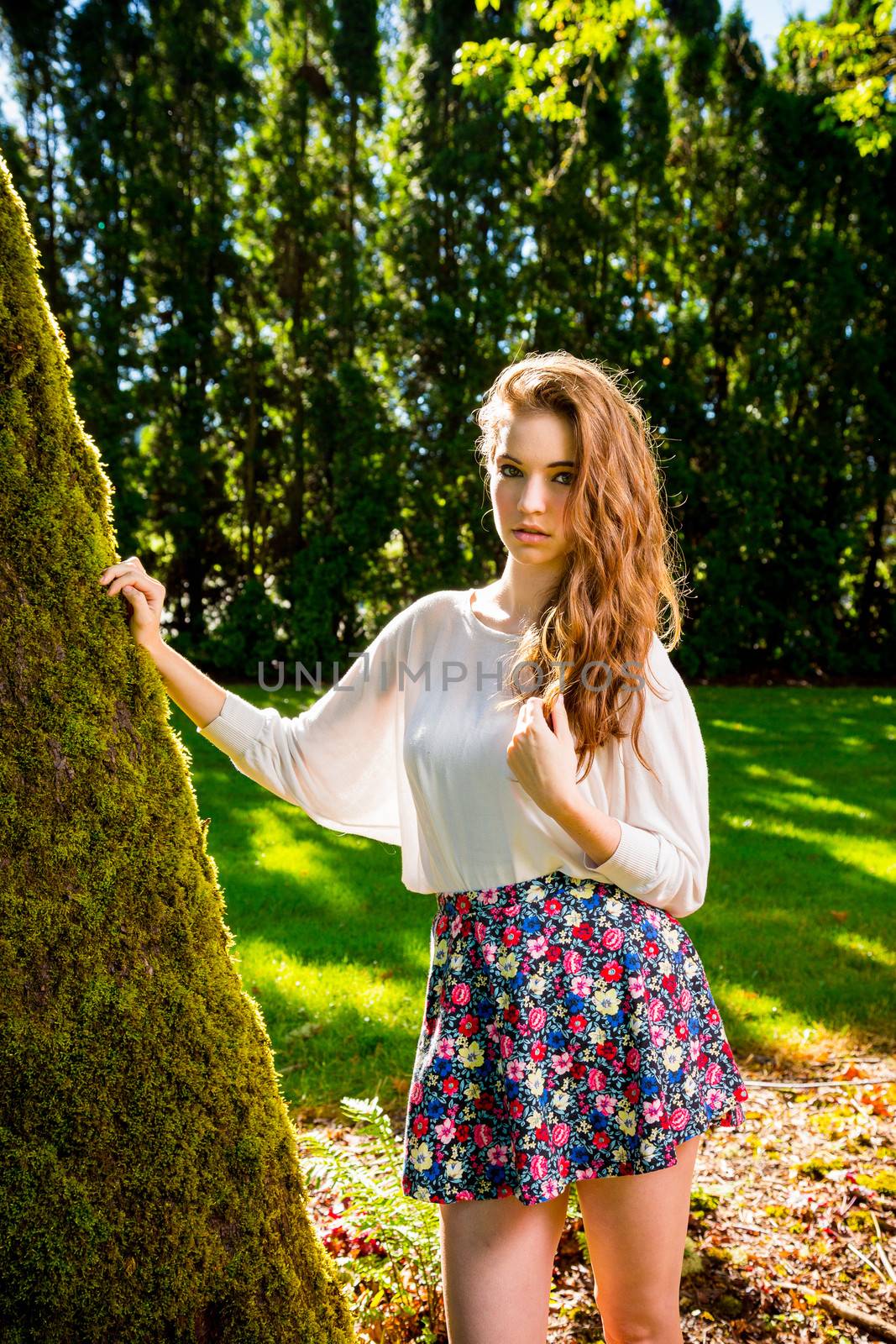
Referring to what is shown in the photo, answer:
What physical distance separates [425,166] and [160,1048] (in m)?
11.9

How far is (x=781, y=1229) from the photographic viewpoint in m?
2.79

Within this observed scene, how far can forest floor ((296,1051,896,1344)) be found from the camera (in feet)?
7.92

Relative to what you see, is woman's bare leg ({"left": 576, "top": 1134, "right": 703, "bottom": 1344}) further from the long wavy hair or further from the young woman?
the long wavy hair

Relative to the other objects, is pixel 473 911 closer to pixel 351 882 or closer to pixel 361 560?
pixel 351 882

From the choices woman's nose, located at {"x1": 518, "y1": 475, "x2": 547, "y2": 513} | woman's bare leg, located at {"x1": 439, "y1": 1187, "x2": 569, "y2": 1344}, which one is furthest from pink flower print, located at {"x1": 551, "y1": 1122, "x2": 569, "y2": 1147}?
woman's nose, located at {"x1": 518, "y1": 475, "x2": 547, "y2": 513}

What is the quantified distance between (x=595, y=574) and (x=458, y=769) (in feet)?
1.61

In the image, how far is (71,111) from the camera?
11.0 metres

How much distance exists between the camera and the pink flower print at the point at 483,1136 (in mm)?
1747

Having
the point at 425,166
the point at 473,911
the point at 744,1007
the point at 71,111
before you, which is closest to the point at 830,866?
the point at 744,1007

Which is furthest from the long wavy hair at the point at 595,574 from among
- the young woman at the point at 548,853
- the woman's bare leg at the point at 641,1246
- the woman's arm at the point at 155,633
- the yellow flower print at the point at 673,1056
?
the woman's bare leg at the point at 641,1246

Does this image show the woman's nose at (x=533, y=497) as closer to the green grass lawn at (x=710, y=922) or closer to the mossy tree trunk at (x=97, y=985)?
the mossy tree trunk at (x=97, y=985)

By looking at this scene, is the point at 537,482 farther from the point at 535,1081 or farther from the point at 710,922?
the point at 710,922

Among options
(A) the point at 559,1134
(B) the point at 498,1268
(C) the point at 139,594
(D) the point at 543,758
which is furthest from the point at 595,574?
(B) the point at 498,1268

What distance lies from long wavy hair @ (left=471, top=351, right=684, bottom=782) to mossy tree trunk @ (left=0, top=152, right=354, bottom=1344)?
758 millimetres
